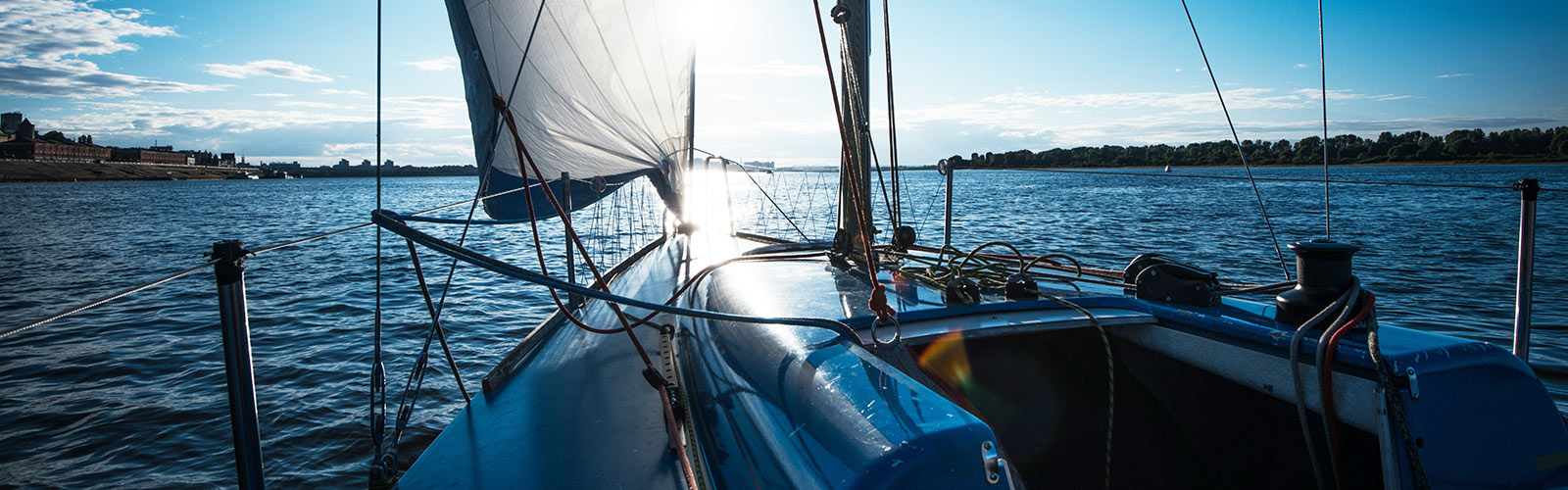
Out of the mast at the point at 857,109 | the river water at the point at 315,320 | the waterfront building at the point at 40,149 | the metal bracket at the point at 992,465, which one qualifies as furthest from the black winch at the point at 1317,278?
the waterfront building at the point at 40,149

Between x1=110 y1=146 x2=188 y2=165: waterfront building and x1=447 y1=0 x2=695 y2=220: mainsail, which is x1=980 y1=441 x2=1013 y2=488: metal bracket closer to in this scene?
x1=447 y1=0 x2=695 y2=220: mainsail

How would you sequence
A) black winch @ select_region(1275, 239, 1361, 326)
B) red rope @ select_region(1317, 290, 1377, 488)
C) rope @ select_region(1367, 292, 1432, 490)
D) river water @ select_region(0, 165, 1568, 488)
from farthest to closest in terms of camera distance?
river water @ select_region(0, 165, 1568, 488) < black winch @ select_region(1275, 239, 1361, 326) < red rope @ select_region(1317, 290, 1377, 488) < rope @ select_region(1367, 292, 1432, 490)

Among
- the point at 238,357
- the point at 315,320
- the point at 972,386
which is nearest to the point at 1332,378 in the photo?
the point at 972,386

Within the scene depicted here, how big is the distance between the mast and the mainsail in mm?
1685

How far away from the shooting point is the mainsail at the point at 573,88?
14.1 ft

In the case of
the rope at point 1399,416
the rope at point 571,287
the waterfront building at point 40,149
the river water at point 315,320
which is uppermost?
the waterfront building at point 40,149

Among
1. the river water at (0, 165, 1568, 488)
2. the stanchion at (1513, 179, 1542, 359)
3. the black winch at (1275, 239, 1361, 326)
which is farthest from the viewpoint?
the river water at (0, 165, 1568, 488)

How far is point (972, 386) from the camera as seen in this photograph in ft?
7.84

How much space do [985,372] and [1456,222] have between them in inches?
823

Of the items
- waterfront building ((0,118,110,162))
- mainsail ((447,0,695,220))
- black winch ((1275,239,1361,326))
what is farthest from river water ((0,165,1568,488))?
waterfront building ((0,118,110,162))

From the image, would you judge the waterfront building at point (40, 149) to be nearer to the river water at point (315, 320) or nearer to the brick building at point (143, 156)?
the brick building at point (143, 156)

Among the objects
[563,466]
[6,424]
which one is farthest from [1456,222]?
[6,424]

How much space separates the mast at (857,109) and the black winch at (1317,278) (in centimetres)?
178

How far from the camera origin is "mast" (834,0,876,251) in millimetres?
3486
